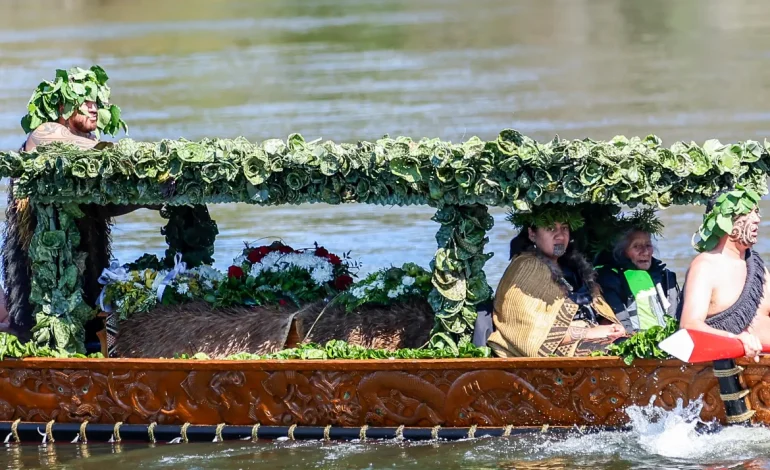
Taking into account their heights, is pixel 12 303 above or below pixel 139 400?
above

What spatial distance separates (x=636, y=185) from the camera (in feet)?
28.8

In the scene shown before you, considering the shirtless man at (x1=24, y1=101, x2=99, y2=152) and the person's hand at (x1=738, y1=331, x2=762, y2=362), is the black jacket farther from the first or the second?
the shirtless man at (x1=24, y1=101, x2=99, y2=152)

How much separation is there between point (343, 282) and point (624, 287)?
211cm

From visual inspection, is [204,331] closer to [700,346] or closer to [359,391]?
[359,391]

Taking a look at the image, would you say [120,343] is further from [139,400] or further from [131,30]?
[131,30]

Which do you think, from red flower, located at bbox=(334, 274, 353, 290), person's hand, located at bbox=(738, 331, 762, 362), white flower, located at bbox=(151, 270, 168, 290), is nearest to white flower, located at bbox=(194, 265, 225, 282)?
white flower, located at bbox=(151, 270, 168, 290)

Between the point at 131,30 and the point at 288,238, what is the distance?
65.9 feet

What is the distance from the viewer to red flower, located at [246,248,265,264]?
10938mm

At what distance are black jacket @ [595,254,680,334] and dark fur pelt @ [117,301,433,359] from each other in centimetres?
119

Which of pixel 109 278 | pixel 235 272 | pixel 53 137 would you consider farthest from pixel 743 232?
pixel 53 137

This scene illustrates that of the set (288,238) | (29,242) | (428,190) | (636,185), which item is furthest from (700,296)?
(288,238)

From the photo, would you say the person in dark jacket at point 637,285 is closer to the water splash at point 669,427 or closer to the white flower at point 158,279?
the water splash at point 669,427

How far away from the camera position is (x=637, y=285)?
971cm

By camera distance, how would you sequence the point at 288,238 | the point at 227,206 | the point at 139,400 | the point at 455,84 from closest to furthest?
the point at 139,400
the point at 288,238
the point at 227,206
the point at 455,84
